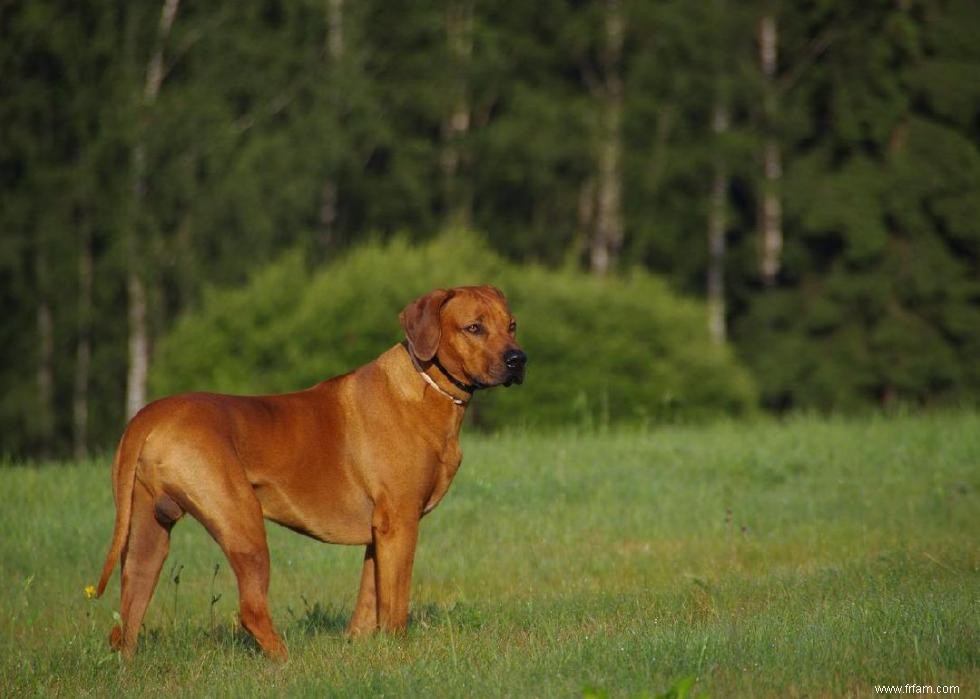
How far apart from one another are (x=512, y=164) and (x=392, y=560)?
2874 cm

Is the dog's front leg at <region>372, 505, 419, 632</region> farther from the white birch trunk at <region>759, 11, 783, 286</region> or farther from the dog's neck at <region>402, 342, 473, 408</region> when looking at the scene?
the white birch trunk at <region>759, 11, 783, 286</region>

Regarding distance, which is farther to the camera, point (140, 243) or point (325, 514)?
point (140, 243)

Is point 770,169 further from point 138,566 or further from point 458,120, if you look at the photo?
point 138,566

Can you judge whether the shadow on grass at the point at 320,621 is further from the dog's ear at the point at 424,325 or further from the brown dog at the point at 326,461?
the dog's ear at the point at 424,325

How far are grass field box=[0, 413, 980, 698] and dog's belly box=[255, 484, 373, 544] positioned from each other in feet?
Result: 1.79

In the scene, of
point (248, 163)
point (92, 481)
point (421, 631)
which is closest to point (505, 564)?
point (421, 631)

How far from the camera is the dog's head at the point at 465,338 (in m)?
8.13

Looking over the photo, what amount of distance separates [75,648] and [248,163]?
902 inches

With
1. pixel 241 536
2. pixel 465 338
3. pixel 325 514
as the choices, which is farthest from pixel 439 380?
pixel 241 536

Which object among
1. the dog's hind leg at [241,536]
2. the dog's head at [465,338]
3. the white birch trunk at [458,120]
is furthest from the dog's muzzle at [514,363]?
the white birch trunk at [458,120]

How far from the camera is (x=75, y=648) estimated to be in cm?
857

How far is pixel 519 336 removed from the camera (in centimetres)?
2550

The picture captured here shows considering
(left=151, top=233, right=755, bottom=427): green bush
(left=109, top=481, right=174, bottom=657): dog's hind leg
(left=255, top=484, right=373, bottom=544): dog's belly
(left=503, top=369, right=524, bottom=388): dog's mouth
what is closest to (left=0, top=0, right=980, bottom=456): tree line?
(left=151, top=233, right=755, bottom=427): green bush

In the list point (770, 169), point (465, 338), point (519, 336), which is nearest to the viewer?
point (465, 338)
